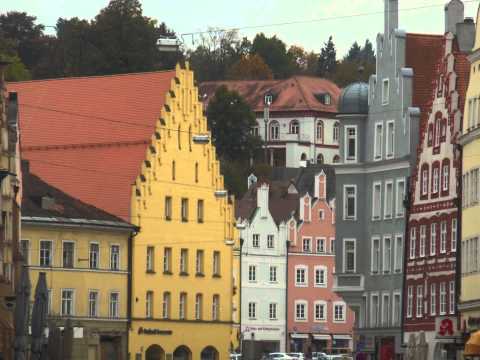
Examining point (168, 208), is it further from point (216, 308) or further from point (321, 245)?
point (321, 245)

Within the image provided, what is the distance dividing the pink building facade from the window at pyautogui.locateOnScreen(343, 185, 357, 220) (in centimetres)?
4541

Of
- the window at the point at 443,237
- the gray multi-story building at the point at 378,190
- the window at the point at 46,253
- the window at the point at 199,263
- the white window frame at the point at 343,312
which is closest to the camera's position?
the window at the point at 443,237

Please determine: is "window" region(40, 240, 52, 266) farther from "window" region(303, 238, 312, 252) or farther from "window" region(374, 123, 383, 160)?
"window" region(303, 238, 312, 252)

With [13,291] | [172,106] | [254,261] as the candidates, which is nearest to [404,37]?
[172,106]

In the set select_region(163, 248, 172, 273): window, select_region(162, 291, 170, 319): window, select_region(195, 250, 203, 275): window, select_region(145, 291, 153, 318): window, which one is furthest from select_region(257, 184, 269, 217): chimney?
select_region(145, 291, 153, 318): window

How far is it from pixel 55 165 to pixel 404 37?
25007 millimetres

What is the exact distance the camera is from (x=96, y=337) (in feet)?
390

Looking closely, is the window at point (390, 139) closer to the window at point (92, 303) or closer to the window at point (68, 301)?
the window at point (92, 303)

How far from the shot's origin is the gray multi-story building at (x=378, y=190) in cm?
10931

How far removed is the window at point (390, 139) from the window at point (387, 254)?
3.87 meters

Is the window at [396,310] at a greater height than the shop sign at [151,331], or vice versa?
the window at [396,310]

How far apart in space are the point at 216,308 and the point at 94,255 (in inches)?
422

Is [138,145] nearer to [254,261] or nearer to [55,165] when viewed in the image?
[55,165]

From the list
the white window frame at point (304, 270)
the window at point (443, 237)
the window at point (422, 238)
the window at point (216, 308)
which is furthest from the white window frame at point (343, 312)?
the window at point (443, 237)
